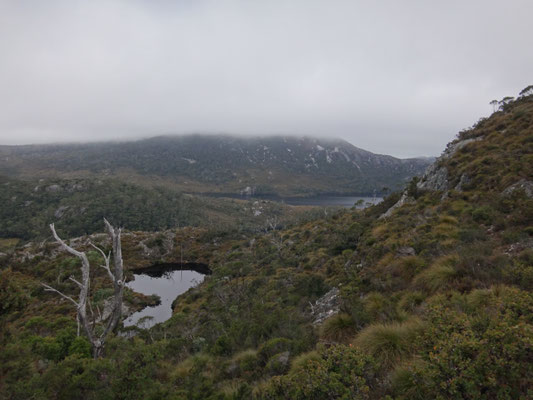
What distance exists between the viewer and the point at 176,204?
18100 cm

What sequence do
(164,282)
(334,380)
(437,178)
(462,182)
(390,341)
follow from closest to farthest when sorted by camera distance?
(334,380) < (390,341) < (462,182) < (437,178) < (164,282)

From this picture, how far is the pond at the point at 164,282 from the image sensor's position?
166 ft

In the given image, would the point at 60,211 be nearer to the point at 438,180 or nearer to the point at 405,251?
the point at 438,180

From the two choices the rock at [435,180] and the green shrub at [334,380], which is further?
the rock at [435,180]

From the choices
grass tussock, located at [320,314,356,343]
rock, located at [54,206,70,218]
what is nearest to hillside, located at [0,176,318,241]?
rock, located at [54,206,70,218]

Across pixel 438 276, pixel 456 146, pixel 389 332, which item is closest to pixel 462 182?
pixel 456 146

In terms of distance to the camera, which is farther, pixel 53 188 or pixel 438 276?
pixel 53 188

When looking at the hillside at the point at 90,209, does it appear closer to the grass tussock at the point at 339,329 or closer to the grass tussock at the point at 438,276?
the grass tussock at the point at 339,329

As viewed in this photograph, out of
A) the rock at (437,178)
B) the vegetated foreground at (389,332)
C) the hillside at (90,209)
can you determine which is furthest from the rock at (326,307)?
the hillside at (90,209)

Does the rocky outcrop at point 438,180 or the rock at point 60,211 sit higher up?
the rocky outcrop at point 438,180

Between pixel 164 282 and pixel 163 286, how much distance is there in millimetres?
2817

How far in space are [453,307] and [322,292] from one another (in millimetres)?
10046

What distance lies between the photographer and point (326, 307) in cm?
1279

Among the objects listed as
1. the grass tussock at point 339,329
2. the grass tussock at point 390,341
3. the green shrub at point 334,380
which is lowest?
the grass tussock at point 339,329
